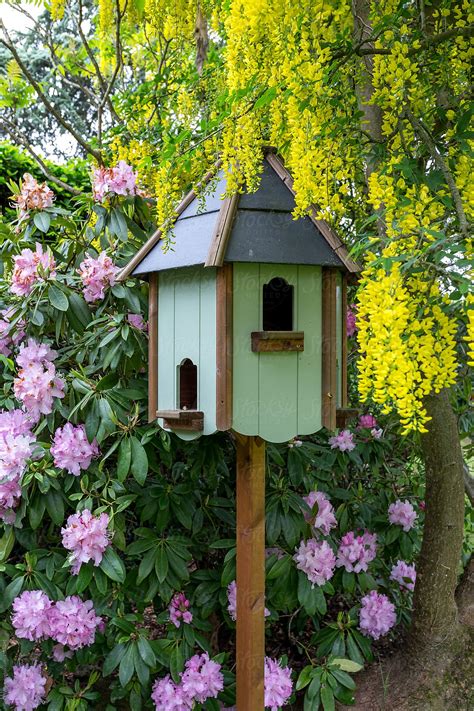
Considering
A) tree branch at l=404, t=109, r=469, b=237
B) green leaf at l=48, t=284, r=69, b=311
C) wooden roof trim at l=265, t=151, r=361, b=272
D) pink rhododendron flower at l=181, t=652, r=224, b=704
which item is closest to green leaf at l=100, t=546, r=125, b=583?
pink rhododendron flower at l=181, t=652, r=224, b=704

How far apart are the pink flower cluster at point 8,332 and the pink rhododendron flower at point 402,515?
1.56 meters

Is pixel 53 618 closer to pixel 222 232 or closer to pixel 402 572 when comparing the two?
pixel 222 232

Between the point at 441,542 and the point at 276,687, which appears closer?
the point at 276,687

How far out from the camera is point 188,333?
2.05 meters

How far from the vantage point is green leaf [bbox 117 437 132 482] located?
2191mm

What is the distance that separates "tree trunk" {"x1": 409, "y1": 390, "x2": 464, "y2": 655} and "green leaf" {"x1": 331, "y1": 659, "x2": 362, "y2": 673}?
11.3 inches

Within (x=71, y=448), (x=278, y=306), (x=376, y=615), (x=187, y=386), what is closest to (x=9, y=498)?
(x=71, y=448)

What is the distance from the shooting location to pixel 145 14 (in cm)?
284

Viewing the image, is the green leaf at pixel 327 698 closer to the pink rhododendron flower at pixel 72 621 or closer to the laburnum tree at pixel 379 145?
the pink rhododendron flower at pixel 72 621

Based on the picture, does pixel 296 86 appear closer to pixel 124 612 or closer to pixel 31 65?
pixel 124 612

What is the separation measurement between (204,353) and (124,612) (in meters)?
0.97

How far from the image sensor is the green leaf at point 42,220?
8.14 feet

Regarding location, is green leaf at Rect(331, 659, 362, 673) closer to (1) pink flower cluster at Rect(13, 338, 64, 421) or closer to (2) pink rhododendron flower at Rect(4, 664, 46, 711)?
(2) pink rhododendron flower at Rect(4, 664, 46, 711)

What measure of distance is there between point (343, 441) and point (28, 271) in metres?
1.30
